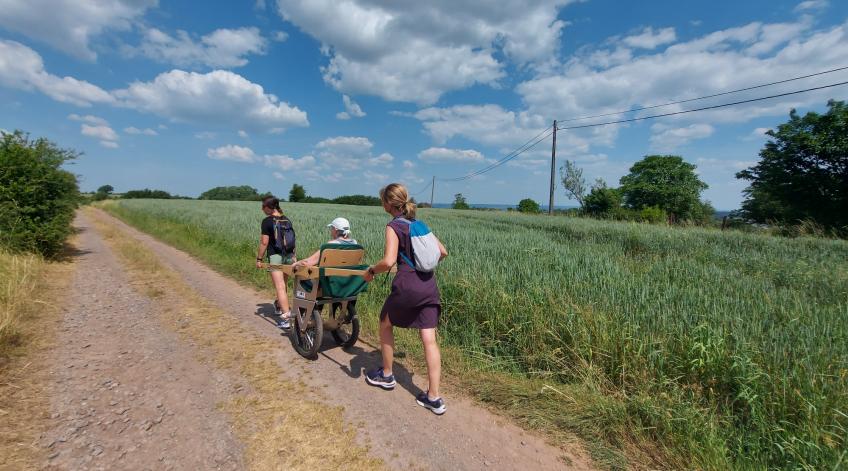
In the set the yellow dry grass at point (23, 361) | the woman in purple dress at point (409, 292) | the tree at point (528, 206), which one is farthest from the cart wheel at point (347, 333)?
the tree at point (528, 206)

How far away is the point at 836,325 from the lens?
3133 millimetres

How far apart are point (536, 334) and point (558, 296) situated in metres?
0.63

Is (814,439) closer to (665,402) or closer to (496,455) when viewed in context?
(665,402)

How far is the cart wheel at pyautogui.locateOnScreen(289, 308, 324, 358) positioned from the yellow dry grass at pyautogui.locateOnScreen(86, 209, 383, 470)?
0.28 m

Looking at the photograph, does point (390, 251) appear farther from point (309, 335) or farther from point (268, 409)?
point (309, 335)

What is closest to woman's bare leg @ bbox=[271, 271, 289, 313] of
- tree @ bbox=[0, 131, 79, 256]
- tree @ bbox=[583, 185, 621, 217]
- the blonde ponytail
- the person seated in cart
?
the person seated in cart

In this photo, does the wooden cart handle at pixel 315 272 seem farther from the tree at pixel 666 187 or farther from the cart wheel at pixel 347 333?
the tree at pixel 666 187

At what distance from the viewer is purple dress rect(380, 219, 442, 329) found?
2.82 metres

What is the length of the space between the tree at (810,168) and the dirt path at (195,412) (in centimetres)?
3243

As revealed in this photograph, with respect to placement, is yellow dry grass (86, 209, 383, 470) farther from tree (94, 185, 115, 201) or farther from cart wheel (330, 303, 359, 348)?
tree (94, 185, 115, 201)

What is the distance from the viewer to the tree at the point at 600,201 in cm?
4162

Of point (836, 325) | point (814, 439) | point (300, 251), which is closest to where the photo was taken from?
point (814, 439)

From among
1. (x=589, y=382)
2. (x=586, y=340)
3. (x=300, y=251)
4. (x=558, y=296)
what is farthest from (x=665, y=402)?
(x=300, y=251)

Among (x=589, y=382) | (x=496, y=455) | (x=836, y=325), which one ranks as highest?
(x=836, y=325)
